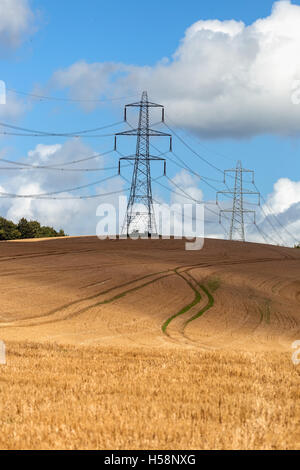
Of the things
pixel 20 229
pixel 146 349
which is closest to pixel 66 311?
pixel 146 349

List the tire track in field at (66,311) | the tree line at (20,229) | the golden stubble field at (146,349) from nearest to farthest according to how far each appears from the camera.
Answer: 1. the golden stubble field at (146,349)
2. the tire track in field at (66,311)
3. the tree line at (20,229)

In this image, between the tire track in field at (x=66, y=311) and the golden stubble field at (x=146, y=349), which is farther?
the tire track in field at (x=66, y=311)

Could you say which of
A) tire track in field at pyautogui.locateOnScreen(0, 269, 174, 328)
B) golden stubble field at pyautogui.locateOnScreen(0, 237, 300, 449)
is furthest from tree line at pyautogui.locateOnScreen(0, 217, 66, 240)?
tire track in field at pyautogui.locateOnScreen(0, 269, 174, 328)

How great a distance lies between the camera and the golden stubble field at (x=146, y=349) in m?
8.63

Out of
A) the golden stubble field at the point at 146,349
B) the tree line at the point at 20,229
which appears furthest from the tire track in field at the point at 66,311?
the tree line at the point at 20,229

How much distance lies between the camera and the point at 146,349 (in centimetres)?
1933

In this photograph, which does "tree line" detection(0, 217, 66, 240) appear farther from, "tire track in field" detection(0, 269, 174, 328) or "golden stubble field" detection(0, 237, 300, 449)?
"tire track in field" detection(0, 269, 174, 328)

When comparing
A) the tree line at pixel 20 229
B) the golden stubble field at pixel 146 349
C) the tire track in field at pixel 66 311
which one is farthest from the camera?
the tree line at pixel 20 229

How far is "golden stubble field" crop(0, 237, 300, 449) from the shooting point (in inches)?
340

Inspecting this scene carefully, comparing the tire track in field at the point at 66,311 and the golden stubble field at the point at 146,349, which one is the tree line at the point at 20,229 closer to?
the golden stubble field at the point at 146,349

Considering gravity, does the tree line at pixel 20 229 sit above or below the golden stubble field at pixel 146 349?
above

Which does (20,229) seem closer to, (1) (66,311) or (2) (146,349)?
(1) (66,311)

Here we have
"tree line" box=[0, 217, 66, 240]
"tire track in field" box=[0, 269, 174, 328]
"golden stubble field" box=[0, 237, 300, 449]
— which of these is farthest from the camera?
"tree line" box=[0, 217, 66, 240]

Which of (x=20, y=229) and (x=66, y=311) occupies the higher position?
(x=20, y=229)
